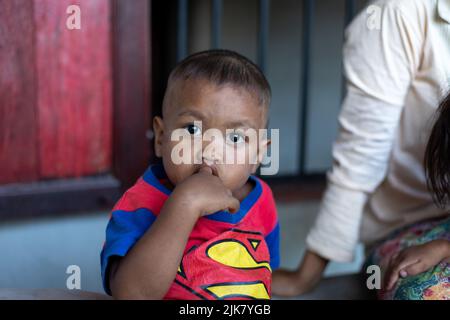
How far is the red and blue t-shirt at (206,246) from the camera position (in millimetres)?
1249

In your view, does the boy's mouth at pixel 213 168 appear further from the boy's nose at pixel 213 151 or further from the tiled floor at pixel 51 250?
the tiled floor at pixel 51 250

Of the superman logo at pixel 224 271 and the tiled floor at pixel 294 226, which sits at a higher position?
the superman logo at pixel 224 271

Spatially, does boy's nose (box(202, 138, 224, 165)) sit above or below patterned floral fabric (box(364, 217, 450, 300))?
above

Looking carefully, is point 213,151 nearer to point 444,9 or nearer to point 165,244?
point 165,244

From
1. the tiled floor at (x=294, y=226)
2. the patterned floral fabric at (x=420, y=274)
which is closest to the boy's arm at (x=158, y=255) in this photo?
the patterned floral fabric at (x=420, y=274)

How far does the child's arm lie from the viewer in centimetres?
116

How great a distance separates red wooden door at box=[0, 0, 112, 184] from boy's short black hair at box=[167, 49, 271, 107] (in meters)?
0.70

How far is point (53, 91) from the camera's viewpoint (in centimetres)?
193

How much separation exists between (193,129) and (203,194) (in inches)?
5.7

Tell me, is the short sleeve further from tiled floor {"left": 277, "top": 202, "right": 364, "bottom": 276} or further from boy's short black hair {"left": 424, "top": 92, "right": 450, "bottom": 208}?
tiled floor {"left": 277, "top": 202, "right": 364, "bottom": 276}

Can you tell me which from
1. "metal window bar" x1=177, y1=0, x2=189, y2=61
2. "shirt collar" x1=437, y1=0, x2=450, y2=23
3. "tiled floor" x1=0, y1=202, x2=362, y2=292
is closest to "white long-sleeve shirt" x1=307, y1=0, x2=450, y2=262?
"shirt collar" x1=437, y1=0, x2=450, y2=23

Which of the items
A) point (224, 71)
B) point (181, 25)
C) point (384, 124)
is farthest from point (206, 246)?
point (181, 25)
